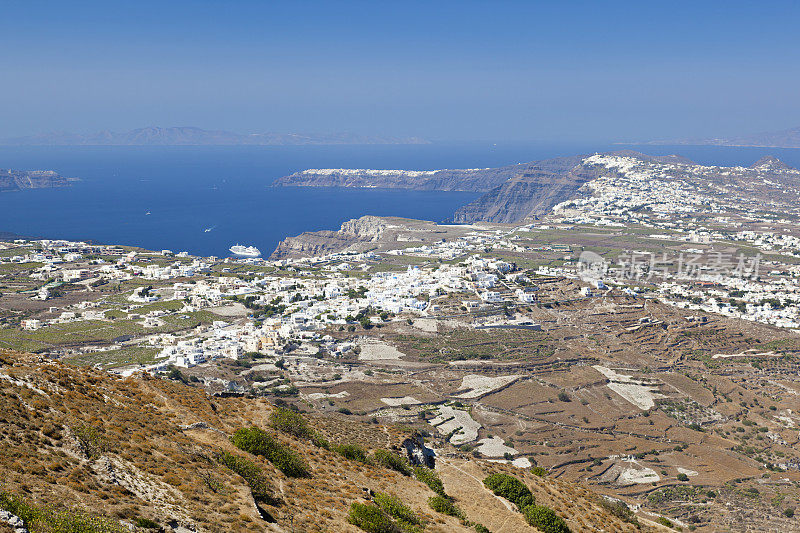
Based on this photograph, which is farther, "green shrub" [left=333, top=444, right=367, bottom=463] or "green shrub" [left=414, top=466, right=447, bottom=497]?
"green shrub" [left=333, top=444, right=367, bottom=463]

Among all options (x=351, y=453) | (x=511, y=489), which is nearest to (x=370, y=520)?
(x=351, y=453)

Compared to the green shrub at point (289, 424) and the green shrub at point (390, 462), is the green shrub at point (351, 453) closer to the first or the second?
the green shrub at point (390, 462)

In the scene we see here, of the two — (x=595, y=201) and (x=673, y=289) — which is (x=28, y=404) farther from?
(x=595, y=201)

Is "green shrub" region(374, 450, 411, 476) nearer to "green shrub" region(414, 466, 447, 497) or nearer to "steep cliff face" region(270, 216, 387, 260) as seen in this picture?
"green shrub" region(414, 466, 447, 497)

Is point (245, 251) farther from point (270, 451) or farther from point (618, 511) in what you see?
point (270, 451)
